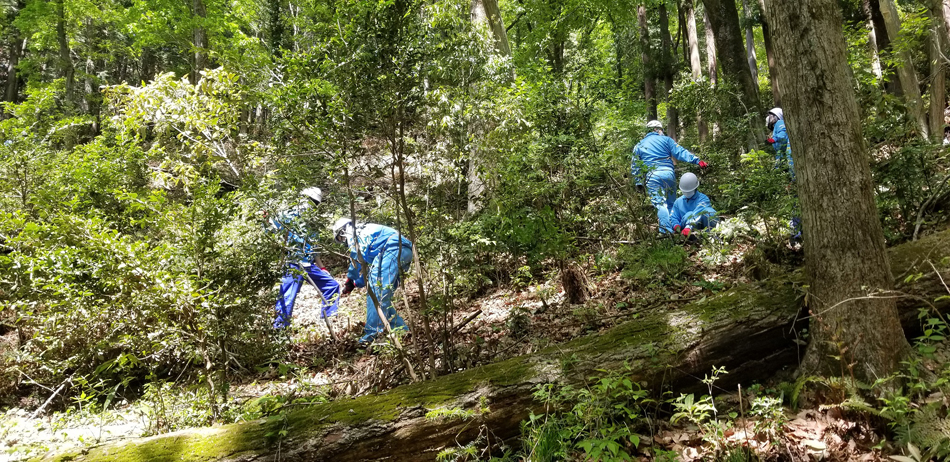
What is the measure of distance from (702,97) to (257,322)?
8.40m

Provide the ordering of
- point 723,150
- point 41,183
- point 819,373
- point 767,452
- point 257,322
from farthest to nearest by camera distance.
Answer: point 723,150, point 41,183, point 257,322, point 819,373, point 767,452

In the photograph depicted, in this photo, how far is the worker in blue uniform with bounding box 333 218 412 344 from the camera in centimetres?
477

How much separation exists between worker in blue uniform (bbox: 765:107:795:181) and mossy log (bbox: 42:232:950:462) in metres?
1.63

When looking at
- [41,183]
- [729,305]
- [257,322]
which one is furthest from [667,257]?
[41,183]

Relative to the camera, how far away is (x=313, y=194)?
433cm

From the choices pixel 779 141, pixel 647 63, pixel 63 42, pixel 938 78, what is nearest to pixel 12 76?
pixel 63 42

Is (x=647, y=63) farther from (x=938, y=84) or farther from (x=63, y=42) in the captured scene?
(x=63, y=42)

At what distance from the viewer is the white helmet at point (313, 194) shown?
164 inches

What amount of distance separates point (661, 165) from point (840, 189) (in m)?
4.36

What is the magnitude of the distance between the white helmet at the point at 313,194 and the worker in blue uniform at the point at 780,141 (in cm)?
432

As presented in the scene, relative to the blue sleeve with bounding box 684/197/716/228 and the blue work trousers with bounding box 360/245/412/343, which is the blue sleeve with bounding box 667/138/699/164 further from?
the blue work trousers with bounding box 360/245/412/343

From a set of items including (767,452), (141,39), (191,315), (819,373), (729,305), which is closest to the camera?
(767,452)

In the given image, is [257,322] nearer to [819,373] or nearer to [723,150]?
[819,373]

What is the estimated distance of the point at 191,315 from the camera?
3.72 metres
